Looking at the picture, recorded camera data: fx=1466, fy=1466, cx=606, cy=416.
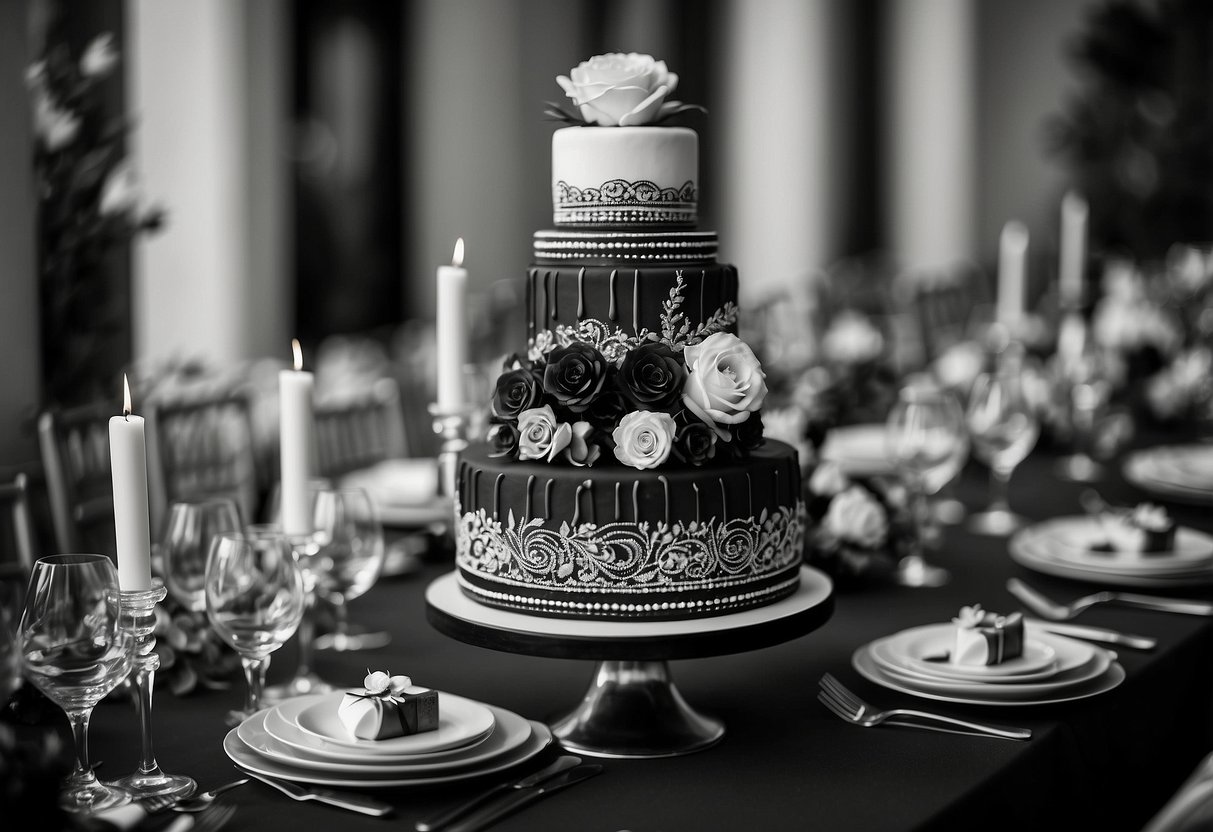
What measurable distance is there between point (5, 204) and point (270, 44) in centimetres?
424

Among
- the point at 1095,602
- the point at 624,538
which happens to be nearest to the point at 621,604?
the point at 624,538

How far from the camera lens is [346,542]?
2.21 meters

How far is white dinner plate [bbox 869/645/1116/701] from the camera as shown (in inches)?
77.5

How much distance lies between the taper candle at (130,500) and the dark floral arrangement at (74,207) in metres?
1.93

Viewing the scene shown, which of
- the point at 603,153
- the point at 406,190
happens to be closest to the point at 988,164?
the point at 406,190

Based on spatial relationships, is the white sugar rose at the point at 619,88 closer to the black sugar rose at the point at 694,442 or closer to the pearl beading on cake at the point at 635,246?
the pearl beading on cake at the point at 635,246

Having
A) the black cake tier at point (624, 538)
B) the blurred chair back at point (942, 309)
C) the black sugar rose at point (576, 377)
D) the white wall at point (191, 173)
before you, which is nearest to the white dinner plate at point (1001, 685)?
the black cake tier at point (624, 538)

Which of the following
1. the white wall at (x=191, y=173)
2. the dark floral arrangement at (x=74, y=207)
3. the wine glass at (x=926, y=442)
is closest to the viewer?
the wine glass at (x=926, y=442)

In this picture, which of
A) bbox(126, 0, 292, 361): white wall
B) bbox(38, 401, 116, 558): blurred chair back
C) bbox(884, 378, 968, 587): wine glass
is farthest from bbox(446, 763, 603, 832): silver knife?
bbox(126, 0, 292, 361): white wall

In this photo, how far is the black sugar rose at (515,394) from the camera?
1861 mm

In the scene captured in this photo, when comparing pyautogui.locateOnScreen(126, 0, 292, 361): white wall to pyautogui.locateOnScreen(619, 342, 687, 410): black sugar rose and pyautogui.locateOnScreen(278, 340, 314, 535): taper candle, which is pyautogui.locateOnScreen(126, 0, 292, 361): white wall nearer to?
pyautogui.locateOnScreen(278, 340, 314, 535): taper candle

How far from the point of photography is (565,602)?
71.6 inches

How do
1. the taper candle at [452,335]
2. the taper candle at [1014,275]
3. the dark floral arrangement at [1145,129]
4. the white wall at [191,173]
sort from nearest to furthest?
the taper candle at [452,335], the taper candle at [1014,275], the white wall at [191,173], the dark floral arrangement at [1145,129]

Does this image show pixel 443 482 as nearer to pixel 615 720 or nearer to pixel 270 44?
pixel 615 720
